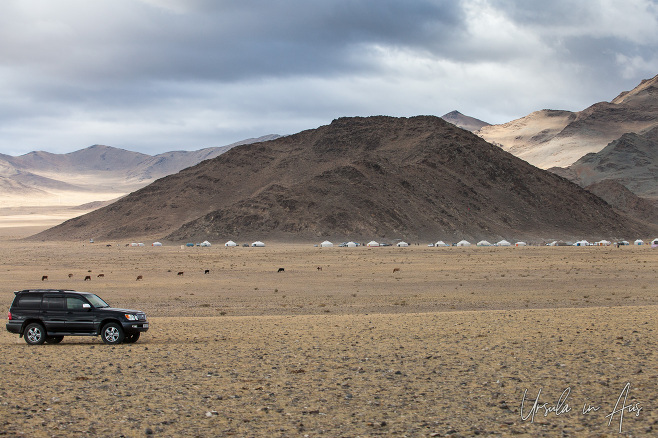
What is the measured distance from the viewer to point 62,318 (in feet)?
58.7

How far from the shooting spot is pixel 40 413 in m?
10.5

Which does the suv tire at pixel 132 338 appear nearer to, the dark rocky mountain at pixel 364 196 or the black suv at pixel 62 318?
the black suv at pixel 62 318

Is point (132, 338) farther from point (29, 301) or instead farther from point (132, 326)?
point (29, 301)

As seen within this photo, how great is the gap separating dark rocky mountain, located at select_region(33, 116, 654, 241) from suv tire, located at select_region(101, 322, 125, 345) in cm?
10402

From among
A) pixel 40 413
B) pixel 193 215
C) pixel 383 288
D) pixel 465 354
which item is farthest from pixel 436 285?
pixel 193 215

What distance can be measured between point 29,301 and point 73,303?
1.13 meters

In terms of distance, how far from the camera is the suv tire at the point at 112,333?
18.0 metres

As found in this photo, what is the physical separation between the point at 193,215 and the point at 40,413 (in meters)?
134

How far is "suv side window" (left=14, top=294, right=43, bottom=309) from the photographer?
1792 centimetres

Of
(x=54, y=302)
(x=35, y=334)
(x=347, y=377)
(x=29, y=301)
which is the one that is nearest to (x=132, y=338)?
(x=54, y=302)

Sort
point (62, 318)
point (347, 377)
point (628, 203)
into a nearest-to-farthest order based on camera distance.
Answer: point (347, 377), point (62, 318), point (628, 203)

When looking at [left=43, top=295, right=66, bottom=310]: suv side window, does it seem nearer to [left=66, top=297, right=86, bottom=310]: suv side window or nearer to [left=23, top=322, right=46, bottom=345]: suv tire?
[left=66, top=297, right=86, bottom=310]: suv side window

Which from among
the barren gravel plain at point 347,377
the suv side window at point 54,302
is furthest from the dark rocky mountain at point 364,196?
the suv side window at point 54,302

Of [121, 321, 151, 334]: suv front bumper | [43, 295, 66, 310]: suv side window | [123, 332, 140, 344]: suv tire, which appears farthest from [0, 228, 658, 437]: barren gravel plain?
[43, 295, 66, 310]: suv side window
